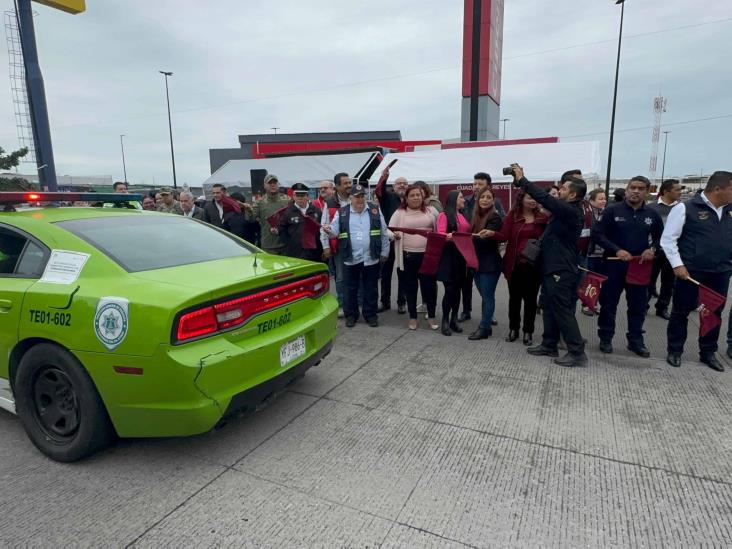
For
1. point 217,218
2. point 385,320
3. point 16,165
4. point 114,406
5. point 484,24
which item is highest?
point 484,24

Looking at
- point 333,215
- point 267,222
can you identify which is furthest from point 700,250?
point 267,222

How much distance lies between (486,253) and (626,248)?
4.48 feet

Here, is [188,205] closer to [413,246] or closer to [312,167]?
[413,246]

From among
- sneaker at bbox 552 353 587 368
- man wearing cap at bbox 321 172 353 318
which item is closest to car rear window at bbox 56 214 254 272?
man wearing cap at bbox 321 172 353 318

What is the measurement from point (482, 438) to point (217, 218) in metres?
5.42

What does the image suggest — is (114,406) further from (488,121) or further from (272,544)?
(488,121)

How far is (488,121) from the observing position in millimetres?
20250

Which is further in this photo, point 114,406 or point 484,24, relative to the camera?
point 484,24

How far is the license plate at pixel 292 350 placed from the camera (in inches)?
111

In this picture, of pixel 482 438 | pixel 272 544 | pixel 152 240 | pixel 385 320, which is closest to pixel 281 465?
pixel 272 544

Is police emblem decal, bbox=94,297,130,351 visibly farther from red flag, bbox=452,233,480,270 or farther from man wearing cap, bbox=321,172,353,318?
red flag, bbox=452,233,480,270

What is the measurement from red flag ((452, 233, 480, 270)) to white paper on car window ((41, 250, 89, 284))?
351 cm

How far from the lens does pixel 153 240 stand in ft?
10.2

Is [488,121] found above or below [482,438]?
above
